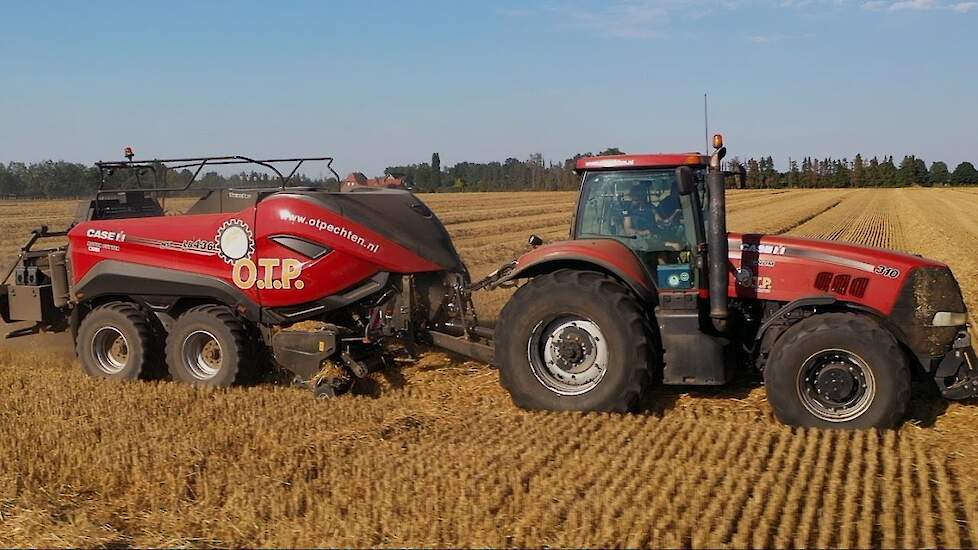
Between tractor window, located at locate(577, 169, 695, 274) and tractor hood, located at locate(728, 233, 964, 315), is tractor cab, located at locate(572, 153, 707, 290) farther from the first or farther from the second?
tractor hood, located at locate(728, 233, 964, 315)

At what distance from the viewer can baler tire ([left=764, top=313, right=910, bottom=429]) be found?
18.6 feet

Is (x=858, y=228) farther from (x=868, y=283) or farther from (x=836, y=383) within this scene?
(x=836, y=383)

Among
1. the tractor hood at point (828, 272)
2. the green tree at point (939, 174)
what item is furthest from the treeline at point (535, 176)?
the tractor hood at point (828, 272)

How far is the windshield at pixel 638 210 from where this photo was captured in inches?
251

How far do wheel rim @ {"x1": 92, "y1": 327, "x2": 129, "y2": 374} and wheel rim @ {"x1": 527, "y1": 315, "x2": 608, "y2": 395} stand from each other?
435 cm

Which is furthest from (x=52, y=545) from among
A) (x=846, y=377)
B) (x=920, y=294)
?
(x=920, y=294)

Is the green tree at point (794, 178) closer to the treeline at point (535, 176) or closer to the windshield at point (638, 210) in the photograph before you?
the treeline at point (535, 176)

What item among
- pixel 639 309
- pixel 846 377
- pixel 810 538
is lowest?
pixel 810 538

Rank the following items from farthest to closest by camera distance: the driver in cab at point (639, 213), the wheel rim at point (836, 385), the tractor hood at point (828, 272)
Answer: the driver in cab at point (639, 213)
the tractor hood at point (828, 272)
the wheel rim at point (836, 385)

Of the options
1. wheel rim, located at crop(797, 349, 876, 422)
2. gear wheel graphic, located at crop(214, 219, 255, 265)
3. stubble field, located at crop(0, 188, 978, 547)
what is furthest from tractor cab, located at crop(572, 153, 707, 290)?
gear wheel graphic, located at crop(214, 219, 255, 265)

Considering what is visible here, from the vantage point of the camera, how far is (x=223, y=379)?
302 inches

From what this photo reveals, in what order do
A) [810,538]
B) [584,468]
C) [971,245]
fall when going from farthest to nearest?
[971,245]
[584,468]
[810,538]

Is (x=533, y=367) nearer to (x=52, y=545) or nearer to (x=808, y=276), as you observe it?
(x=808, y=276)

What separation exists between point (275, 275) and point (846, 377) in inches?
197
